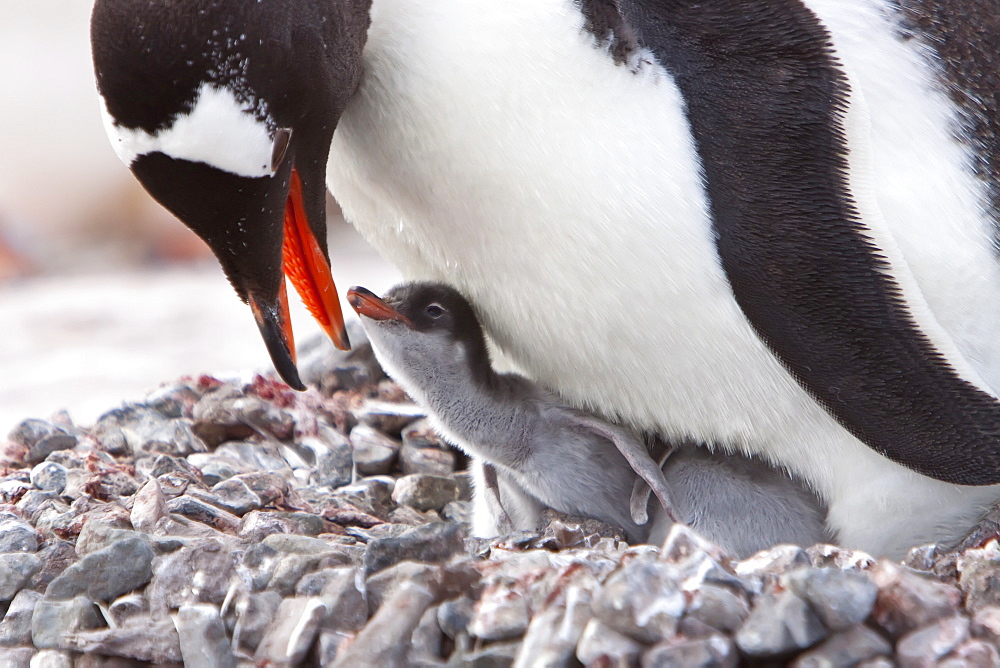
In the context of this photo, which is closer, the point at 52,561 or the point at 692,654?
the point at 692,654

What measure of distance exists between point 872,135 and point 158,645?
0.90 meters

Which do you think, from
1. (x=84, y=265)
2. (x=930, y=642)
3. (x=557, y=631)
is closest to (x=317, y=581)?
(x=557, y=631)

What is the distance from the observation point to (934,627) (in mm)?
866

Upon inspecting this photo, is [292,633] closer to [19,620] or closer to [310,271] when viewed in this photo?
[19,620]

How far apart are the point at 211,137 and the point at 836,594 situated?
67 centimetres

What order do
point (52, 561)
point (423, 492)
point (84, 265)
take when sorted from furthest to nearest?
point (84, 265), point (423, 492), point (52, 561)

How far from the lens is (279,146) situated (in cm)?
119

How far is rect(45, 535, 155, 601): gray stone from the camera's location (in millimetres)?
1154

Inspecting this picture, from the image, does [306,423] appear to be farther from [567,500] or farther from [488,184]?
[488,184]

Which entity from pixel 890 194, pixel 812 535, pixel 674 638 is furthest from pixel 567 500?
pixel 674 638

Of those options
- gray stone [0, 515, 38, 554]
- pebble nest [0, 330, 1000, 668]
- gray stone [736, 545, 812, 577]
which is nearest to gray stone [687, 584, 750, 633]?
pebble nest [0, 330, 1000, 668]

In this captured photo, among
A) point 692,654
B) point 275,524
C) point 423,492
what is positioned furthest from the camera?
point 423,492

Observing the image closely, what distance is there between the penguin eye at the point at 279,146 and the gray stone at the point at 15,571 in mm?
470

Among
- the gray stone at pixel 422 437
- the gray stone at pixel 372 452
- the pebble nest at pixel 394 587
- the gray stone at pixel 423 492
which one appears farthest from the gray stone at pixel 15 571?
the gray stone at pixel 422 437
